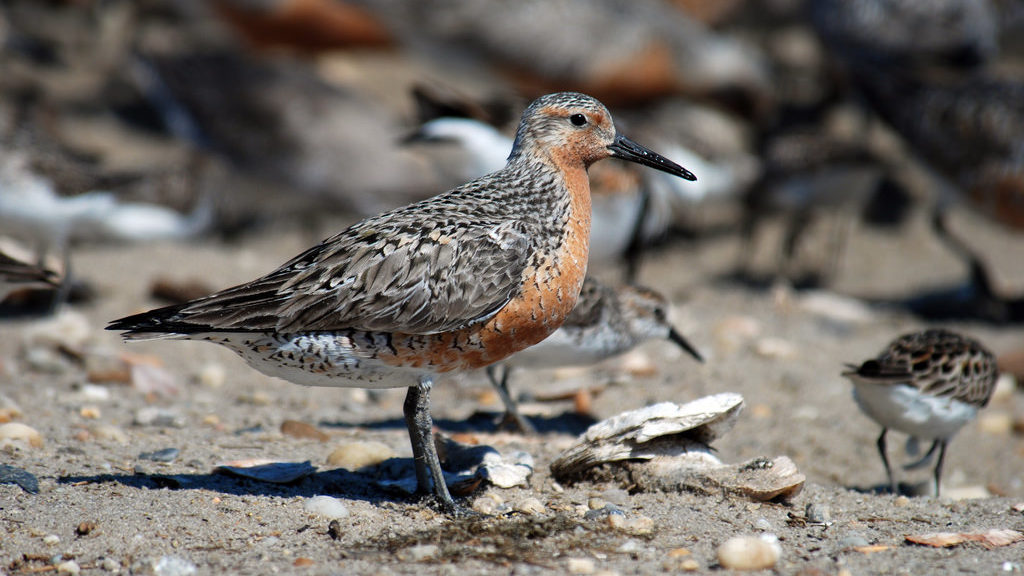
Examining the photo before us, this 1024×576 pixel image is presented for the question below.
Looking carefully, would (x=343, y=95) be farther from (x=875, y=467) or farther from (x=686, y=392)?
(x=875, y=467)

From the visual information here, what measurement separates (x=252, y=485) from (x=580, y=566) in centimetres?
164

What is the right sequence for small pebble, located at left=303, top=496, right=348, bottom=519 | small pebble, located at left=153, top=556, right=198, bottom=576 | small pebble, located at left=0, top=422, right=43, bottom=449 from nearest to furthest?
small pebble, located at left=153, top=556, right=198, bottom=576, small pebble, located at left=303, top=496, right=348, bottom=519, small pebble, located at left=0, top=422, right=43, bottom=449

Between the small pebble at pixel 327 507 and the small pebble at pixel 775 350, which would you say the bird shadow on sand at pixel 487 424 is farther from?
the small pebble at pixel 775 350

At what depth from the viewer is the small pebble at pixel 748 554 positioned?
402 centimetres

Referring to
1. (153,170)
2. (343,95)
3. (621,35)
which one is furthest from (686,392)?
(621,35)

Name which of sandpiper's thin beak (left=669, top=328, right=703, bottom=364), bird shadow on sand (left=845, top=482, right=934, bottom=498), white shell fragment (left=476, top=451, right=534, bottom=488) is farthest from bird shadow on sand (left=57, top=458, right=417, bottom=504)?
bird shadow on sand (left=845, top=482, right=934, bottom=498)

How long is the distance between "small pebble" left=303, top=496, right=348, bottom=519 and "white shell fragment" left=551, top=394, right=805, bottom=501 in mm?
1099

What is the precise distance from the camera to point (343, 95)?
1137 centimetres

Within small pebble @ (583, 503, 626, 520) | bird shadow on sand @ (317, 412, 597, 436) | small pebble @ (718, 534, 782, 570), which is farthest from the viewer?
bird shadow on sand @ (317, 412, 597, 436)

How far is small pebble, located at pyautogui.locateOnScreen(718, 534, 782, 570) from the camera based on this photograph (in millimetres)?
4020

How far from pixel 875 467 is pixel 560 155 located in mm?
2950

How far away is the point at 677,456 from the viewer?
5.01 metres

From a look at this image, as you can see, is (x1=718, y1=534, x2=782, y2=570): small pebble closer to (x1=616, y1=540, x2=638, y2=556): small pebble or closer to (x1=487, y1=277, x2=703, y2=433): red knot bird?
(x1=616, y1=540, x2=638, y2=556): small pebble

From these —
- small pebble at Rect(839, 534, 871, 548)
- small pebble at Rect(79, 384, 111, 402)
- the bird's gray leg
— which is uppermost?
small pebble at Rect(79, 384, 111, 402)
